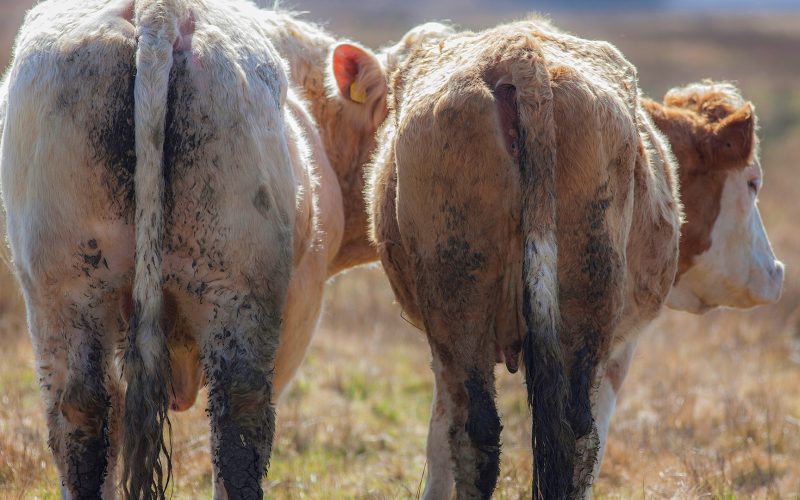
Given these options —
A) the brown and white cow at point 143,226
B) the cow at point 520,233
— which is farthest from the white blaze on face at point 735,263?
the brown and white cow at point 143,226

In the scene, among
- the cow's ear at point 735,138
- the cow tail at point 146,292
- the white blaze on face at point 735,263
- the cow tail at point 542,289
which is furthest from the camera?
the white blaze on face at point 735,263

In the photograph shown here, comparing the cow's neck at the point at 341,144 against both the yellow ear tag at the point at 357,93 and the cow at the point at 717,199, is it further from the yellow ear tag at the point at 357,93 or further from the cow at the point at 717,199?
the cow at the point at 717,199

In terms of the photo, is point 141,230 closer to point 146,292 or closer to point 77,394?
point 146,292

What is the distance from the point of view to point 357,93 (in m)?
5.10

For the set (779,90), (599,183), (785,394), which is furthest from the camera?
(779,90)

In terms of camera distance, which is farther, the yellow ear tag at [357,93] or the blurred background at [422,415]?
the blurred background at [422,415]

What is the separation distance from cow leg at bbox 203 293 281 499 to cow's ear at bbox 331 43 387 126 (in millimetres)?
2046

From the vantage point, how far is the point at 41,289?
321 centimetres

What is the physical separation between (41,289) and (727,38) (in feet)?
162

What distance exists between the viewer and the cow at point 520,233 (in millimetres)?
3252

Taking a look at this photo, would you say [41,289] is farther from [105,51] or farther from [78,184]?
[105,51]

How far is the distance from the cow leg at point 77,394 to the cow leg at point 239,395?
0.36 metres

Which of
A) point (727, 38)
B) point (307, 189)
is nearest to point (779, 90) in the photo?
point (727, 38)

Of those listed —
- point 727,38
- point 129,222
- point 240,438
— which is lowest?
point 727,38
